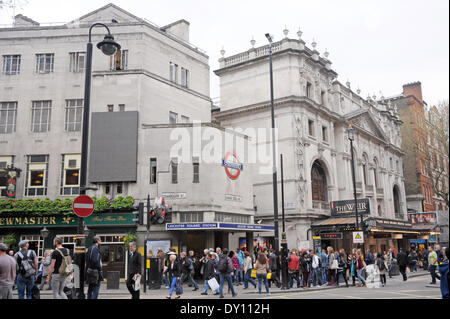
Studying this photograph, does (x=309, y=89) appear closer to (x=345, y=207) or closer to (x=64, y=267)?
(x=345, y=207)

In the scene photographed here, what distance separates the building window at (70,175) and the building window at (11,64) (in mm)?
6820

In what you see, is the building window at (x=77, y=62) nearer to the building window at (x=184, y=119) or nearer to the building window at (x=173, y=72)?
the building window at (x=173, y=72)

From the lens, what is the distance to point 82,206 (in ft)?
37.8

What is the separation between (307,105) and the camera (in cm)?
3766

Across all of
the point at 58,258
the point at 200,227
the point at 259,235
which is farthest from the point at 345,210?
the point at 58,258

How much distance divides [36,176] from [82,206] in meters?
16.3

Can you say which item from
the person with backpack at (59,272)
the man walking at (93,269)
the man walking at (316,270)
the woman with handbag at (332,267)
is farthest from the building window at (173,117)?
the person with backpack at (59,272)

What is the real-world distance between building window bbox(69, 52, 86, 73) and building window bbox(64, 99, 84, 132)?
207 cm

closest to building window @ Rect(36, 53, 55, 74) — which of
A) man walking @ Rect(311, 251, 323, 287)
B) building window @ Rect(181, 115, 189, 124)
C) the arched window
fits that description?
building window @ Rect(181, 115, 189, 124)

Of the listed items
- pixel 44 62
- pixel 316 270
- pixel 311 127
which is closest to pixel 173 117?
pixel 44 62

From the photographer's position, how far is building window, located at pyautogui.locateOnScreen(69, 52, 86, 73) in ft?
89.2

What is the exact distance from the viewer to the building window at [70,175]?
2564cm
